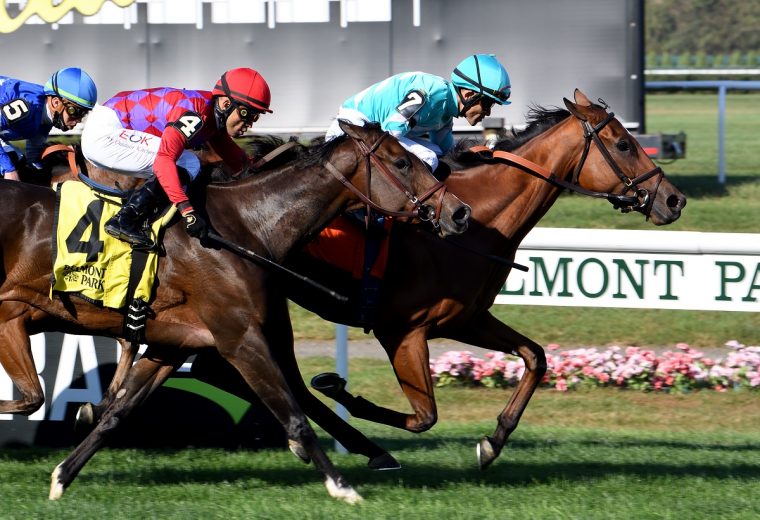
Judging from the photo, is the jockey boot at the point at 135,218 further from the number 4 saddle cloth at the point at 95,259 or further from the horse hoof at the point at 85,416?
the horse hoof at the point at 85,416

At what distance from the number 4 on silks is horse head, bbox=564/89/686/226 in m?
2.33

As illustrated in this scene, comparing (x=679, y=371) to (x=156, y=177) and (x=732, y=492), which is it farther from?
(x=156, y=177)

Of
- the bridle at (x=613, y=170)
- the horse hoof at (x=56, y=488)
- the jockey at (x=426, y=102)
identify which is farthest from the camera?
the bridle at (x=613, y=170)

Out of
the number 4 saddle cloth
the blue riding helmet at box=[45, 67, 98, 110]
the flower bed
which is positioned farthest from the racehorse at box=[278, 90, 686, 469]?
the flower bed

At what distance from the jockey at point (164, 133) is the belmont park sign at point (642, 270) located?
2.01 metres

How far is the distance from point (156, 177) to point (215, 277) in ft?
1.67

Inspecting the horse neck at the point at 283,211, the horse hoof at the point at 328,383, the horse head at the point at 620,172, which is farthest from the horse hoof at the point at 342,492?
the horse head at the point at 620,172

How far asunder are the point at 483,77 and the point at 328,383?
5.63 feet

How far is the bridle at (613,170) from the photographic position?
5.98 meters

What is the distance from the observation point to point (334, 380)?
6.02 m

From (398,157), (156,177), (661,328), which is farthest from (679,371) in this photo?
(156,177)

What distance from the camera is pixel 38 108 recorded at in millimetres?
6668

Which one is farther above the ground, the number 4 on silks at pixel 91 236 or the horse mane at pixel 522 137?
the horse mane at pixel 522 137

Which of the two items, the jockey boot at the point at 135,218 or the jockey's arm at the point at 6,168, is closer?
the jockey boot at the point at 135,218
